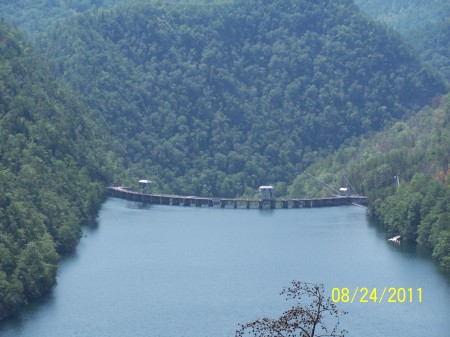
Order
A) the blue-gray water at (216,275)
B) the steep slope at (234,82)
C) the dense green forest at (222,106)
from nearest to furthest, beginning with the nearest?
the blue-gray water at (216,275), the dense green forest at (222,106), the steep slope at (234,82)

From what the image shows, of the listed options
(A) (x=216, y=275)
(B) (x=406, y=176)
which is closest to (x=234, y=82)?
(B) (x=406, y=176)

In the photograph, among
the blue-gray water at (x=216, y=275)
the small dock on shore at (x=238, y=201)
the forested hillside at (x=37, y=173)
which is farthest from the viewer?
the small dock on shore at (x=238, y=201)

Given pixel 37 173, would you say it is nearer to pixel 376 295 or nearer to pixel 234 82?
pixel 376 295

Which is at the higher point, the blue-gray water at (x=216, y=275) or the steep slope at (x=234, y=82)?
the steep slope at (x=234, y=82)

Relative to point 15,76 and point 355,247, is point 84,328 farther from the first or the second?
point 15,76

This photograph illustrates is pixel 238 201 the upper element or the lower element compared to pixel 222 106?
lower

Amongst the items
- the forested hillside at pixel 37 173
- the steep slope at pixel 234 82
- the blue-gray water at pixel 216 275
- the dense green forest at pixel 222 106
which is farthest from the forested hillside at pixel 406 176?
the forested hillside at pixel 37 173

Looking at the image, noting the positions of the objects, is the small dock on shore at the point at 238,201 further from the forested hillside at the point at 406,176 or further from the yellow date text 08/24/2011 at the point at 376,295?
the yellow date text 08/24/2011 at the point at 376,295

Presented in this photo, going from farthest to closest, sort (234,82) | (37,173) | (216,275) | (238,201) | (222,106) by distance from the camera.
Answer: (234,82) → (222,106) → (238,201) → (37,173) → (216,275)
